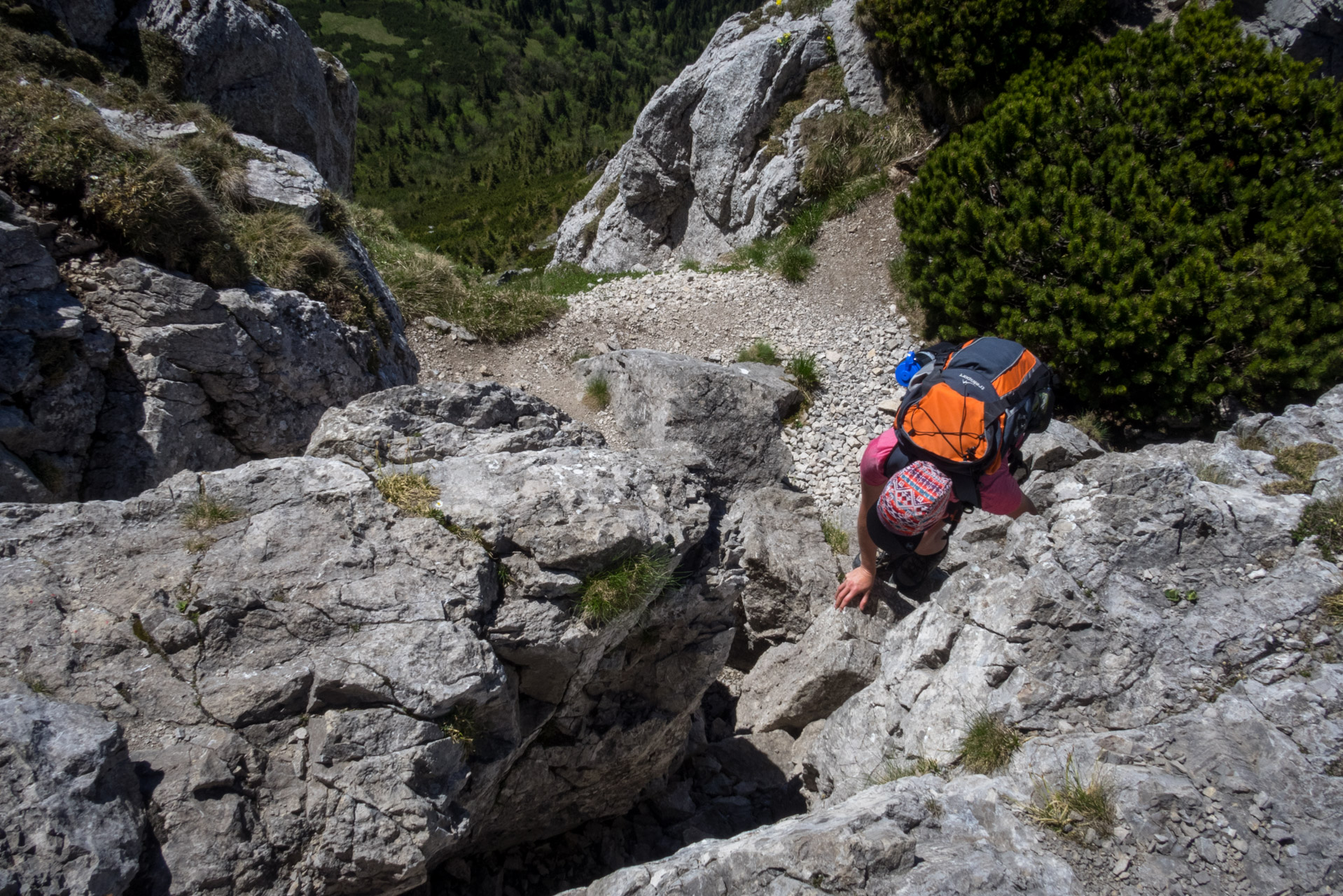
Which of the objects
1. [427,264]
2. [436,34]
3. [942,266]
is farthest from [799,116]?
[436,34]

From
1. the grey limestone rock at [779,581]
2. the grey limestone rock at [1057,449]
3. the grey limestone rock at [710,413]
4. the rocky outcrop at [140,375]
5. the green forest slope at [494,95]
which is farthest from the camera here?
the green forest slope at [494,95]

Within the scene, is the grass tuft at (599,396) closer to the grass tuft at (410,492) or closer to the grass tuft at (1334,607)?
the grass tuft at (410,492)

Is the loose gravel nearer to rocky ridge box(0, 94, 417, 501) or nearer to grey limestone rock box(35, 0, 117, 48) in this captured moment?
rocky ridge box(0, 94, 417, 501)

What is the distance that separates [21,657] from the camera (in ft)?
10.1

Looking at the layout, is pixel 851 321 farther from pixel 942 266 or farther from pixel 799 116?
pixel 799 116

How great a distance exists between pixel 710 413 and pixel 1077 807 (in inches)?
248

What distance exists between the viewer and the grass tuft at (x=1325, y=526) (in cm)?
396

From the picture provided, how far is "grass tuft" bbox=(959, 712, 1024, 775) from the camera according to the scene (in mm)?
3824

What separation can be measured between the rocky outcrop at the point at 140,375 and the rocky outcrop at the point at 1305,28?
50.4 ft

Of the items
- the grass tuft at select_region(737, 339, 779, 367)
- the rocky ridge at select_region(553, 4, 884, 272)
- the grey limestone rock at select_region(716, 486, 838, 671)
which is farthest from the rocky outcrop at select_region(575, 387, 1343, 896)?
the rocky ridge at select_region(553, 4, 884, 272)

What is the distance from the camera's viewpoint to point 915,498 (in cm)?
455

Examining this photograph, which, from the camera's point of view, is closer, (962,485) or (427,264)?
(962,485)

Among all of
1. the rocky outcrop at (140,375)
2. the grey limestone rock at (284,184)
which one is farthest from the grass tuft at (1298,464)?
the grey limestone rock at (284,184)

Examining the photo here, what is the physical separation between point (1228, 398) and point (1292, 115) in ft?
11.9
